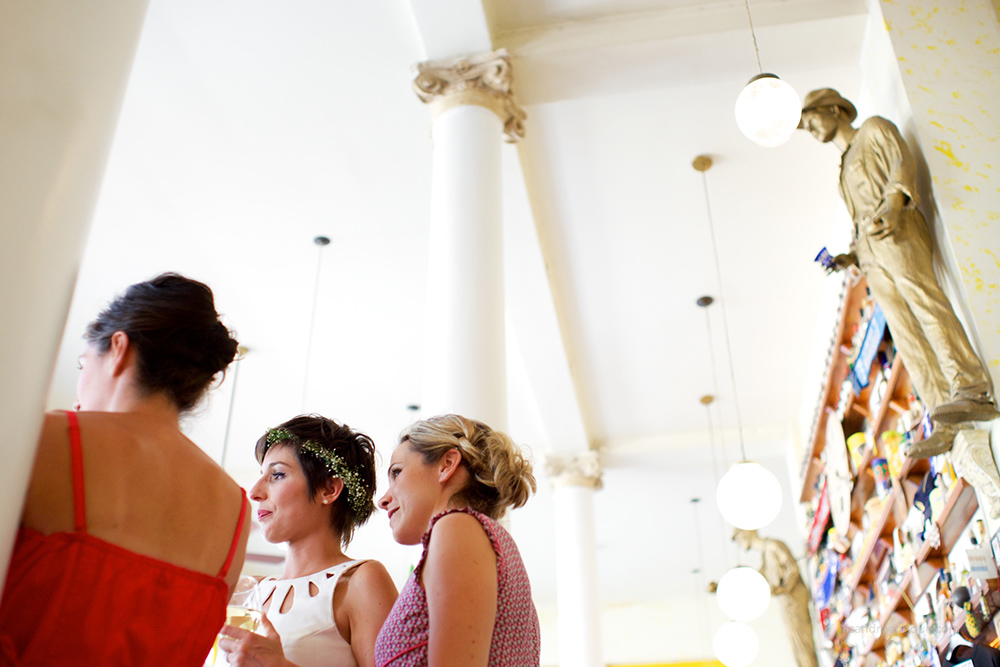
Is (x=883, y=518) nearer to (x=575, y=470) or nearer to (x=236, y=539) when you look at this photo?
(x=575, y=470)

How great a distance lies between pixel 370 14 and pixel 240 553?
3.83 meters

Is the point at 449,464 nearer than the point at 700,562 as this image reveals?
Yes

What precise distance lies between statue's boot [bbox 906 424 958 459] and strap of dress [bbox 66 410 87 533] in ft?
10.7

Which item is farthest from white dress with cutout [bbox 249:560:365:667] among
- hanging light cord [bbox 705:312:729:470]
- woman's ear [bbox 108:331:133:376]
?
hanging light cord [bbox 705:312:729:470]

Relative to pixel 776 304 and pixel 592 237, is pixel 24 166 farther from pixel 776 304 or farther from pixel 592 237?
pixel 776 304

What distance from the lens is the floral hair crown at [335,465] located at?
7.38 ft

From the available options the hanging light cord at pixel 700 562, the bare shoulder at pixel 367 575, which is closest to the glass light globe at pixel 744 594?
the hanging light cord at pixel 700 562

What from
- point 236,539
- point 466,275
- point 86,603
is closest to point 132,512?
point 86,603

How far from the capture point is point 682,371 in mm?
8453

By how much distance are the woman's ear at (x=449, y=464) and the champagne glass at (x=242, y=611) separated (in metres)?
0.49

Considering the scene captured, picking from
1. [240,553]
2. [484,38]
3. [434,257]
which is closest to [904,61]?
[484,38]

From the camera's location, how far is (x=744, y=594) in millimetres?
7723

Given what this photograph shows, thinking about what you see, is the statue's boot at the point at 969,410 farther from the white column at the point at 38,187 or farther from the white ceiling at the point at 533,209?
the white column at the point at 38,187

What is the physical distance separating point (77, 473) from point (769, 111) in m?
3.25
